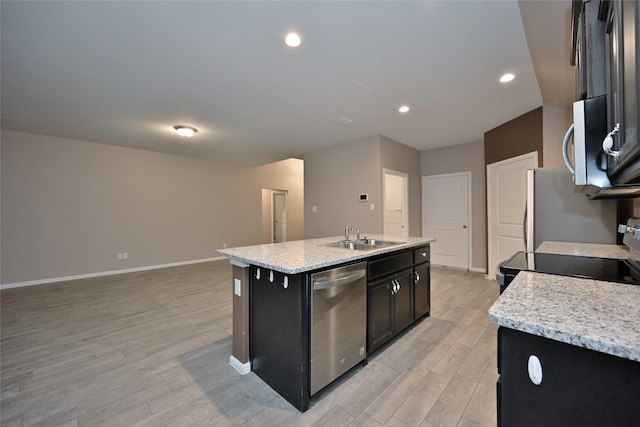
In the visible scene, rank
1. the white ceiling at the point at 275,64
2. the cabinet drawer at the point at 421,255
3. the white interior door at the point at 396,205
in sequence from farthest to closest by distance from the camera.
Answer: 1. the white interior door at the point at 396,205
2. the cabinet drawer at the point at 421,255
3. the white ceiling at the point at 275,64

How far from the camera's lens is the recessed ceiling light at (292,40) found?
2025 mm

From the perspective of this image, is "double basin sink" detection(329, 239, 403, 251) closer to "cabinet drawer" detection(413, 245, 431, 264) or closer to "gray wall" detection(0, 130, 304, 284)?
"cabinet drawer" detection(413, 245, 431, 264)

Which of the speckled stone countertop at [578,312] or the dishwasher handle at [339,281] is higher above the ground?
the speckled stone countertop at [578,312]

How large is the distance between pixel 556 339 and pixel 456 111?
12.0ft

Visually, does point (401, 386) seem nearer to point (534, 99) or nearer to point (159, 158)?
point (534, 99)

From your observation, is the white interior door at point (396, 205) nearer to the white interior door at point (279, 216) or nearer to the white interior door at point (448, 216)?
the white interior door at point (448, 216)

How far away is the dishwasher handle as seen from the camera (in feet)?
5.31

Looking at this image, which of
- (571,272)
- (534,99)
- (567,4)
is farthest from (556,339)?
(534,99)

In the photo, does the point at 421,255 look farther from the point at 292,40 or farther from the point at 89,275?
the point at 89,275

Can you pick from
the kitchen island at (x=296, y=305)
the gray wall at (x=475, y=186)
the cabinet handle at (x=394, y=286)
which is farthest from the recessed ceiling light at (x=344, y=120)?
the gray wall at (x=475, y=186)

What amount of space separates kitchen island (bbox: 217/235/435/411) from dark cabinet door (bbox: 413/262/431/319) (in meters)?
0.06

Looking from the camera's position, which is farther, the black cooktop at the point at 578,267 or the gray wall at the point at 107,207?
the gray wall at the point at 107,207

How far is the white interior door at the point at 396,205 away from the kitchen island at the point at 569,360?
4070 millimetres

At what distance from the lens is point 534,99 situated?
127 inches
